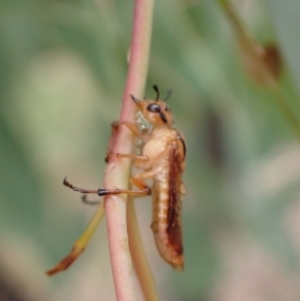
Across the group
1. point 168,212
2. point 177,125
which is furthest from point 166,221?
point 177,125

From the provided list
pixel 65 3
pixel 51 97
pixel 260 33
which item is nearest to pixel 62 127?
pixel 51 97

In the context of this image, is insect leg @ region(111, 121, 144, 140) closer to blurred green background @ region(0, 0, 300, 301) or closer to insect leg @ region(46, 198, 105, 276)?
insect leg @ region(46, 198, 105, 276)

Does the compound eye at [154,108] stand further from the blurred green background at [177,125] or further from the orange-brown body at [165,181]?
the blurred green background at [177,125]

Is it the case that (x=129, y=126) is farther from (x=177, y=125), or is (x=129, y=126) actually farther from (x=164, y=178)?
(x=177, y=125)

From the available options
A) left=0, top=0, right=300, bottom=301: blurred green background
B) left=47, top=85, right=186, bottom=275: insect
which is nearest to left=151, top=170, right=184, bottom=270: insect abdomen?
left=47, top=85, right=186, bottom=275: insect

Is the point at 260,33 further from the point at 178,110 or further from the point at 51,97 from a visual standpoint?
the point at 51,97

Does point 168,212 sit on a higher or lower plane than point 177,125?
lower

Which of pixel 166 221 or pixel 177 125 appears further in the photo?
pixel 177 125
